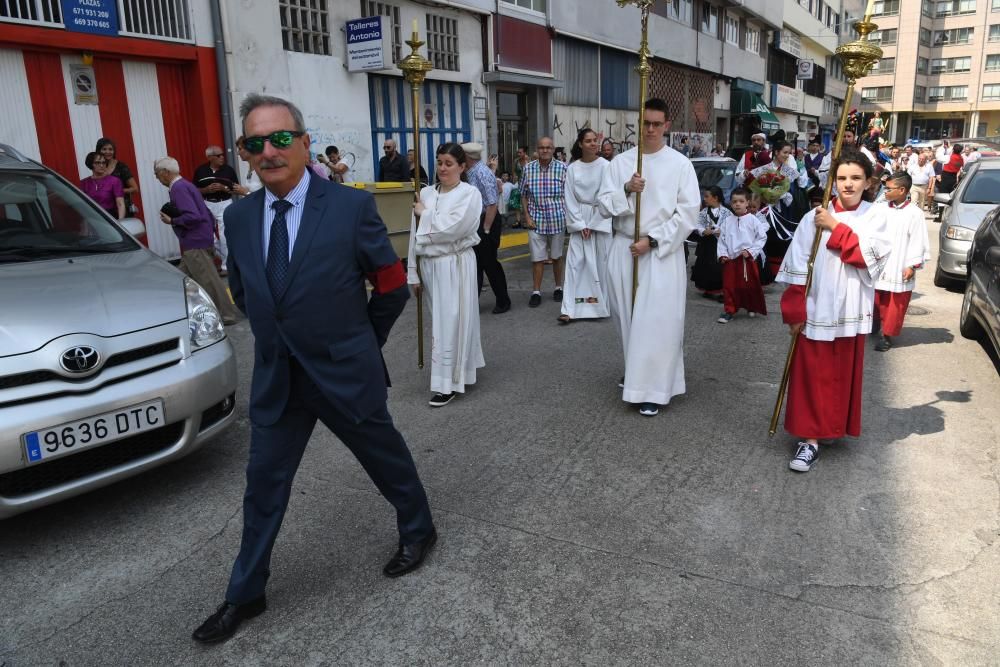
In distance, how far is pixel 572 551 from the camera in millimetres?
3303

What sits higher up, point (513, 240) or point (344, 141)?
point (344, 141)

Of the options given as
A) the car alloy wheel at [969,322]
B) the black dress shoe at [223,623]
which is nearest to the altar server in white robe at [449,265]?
the black dress shoe at [223,623]

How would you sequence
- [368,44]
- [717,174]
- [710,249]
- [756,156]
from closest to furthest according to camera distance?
[710,249], [756,156], [368,44], [717,174]

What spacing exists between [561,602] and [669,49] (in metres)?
26.0

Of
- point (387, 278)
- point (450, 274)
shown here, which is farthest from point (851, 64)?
point (387, 278)

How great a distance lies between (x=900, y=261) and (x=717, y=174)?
715 cm

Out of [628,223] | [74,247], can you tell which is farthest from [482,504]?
[74,247]

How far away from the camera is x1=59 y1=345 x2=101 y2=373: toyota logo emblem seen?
3277 mm

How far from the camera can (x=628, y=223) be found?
17.3 feet

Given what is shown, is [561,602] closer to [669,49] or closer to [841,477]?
[841,477]

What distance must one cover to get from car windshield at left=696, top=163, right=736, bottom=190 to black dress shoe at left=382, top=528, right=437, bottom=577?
10.6m

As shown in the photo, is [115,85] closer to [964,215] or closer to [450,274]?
[450,274]

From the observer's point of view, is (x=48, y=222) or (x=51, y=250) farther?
(x=48, y=222)

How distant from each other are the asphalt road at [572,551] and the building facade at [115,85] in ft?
21.9
